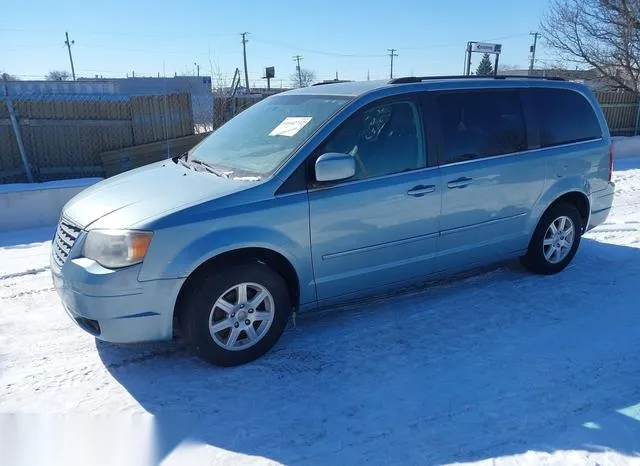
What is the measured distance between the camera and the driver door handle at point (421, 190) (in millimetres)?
3883

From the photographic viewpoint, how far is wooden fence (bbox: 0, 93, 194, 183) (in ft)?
30.5

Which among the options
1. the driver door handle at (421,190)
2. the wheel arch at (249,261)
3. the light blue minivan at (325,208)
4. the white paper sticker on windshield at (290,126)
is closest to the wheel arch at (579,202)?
the light blue minivan at (325,208)

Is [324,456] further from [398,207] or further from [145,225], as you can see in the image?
[398,207]

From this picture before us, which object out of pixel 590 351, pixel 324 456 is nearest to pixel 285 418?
pixel 324 456

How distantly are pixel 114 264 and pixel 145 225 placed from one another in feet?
1.00

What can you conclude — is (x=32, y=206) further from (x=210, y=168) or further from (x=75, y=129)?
(x=210, y=168)

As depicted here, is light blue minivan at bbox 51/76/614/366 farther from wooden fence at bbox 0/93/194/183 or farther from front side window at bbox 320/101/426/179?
wooden fence at bbox 0/93/194/183

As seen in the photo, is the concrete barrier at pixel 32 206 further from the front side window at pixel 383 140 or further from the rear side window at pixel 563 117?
the rear side window at pixel 563 117

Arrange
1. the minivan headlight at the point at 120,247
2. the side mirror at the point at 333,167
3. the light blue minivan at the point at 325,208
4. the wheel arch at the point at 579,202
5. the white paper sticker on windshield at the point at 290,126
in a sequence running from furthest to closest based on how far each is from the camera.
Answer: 1. the wheel arch at the point at 579,202
2. the white paper sticker on windshield at the point at 290,126
3. the side mirror at the point at 333,167
4. the light blue minivan at the point at 325,208
5. the minivan headlight at the point at 120,247

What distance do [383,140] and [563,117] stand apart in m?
2.15

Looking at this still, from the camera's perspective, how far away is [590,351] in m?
3.58

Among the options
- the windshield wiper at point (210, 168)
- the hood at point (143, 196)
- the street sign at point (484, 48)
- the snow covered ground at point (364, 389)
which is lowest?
the snow covered ground at point (364, 389)

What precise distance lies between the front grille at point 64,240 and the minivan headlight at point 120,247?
289mm

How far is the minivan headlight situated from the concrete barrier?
4855 millimetres
